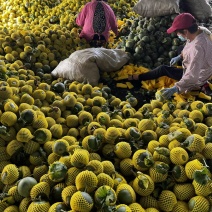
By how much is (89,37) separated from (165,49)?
3.96 ft

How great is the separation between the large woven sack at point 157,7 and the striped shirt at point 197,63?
1.13 meters

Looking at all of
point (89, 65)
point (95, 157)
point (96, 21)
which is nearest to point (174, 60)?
point (89, 65)

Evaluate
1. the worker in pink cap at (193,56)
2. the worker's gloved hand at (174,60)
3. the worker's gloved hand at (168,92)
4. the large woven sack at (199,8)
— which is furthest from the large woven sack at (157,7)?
the worker's gloved hand at (168,92)

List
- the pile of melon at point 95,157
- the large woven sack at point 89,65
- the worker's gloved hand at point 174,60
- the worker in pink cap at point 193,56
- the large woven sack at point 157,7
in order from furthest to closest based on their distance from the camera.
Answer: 1. the large woven sack at point 157,7
2. the worker's gloved hand at point 174,60
3. the large woven sack at point 89,65
4. the worker in pink cap at point 193,56
5. the pile of melon at point 95,157

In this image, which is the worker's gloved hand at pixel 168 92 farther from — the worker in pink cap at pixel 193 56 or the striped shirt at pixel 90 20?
the striped shirt at pixel 90 20

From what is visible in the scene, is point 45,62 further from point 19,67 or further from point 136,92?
point 136,92

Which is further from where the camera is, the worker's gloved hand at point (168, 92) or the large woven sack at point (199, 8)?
the large woven sack at point (199, 8)

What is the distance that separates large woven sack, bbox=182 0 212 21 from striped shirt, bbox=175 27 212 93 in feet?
4.86

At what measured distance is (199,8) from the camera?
4.91 m

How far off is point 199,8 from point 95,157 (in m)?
3.91

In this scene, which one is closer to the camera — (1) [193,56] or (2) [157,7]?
(1) [193,56]

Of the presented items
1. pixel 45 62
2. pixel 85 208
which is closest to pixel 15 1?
pixel 45 62

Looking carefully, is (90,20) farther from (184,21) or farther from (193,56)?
(193,56)

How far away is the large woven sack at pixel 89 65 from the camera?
12.6 ft
